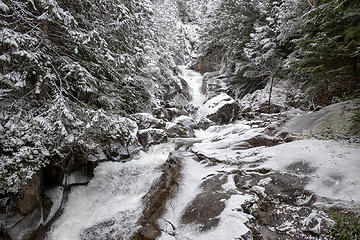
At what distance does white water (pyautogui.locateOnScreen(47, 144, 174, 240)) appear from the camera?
17.6ft

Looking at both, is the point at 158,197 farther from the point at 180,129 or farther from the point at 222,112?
the point at 222,112

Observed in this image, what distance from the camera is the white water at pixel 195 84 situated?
22.4m

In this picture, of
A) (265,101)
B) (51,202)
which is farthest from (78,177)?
(265,101)

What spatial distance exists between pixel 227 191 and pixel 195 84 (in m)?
22.5

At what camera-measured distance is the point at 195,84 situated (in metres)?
26.6

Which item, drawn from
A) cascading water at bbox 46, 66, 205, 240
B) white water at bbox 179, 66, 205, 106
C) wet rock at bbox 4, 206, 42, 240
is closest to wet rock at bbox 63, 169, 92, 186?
cascading water at bbox 46, 66, 205, 240

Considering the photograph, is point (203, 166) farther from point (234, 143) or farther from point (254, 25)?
point (254, 25)

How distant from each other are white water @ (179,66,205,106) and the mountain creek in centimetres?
1417

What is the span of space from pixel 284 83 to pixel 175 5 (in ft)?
116

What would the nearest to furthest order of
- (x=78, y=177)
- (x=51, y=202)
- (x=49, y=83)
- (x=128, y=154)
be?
(x=49, y=83), (x=51, y=202), (x=78, y=177), (x=128, y=154)

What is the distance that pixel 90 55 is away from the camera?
6133mm

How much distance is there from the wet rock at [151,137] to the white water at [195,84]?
11.8 metres

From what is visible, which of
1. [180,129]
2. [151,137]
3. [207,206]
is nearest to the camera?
[207,206]

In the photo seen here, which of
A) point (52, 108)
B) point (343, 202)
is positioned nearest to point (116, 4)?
point (52, 108)
